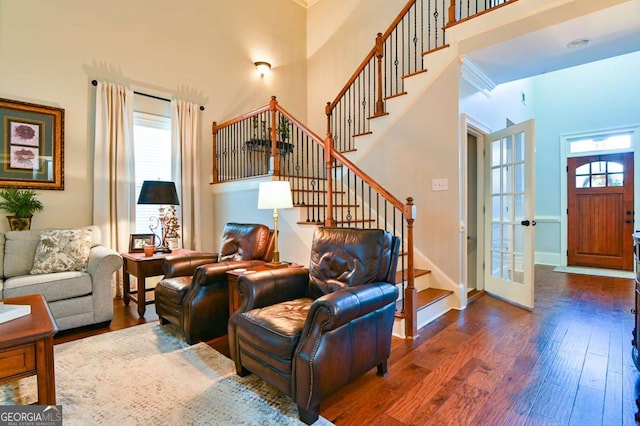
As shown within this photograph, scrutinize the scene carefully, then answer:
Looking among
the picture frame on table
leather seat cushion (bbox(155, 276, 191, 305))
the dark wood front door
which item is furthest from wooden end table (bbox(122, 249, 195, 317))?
the dark wood front door

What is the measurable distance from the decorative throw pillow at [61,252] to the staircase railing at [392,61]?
3038 millimetres

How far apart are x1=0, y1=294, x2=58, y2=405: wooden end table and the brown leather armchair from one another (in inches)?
38.0

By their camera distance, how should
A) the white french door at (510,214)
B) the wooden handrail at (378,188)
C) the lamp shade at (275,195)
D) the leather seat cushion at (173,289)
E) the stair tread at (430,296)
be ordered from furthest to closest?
the white french door at (510,214) < the stair tread at (430,296) < the wooden handrail at (378,188) < the leather seat cushion at (173,289) < the lamp shade at (275,195)

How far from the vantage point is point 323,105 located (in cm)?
631

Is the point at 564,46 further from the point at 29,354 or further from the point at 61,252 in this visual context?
the point at 61,252

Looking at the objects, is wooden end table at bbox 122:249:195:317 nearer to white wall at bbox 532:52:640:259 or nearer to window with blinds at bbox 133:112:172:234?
Result: window with blinds at bbox 133:112:172:234

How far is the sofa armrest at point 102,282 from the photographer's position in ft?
9.91

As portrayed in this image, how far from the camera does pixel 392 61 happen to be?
17.0ft

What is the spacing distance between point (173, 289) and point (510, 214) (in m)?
3.81

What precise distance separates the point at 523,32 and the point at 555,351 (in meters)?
2.83

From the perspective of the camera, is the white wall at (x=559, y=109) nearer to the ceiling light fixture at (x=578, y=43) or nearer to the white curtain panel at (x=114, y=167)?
the ceiling light fixture at (x=578, y=43)

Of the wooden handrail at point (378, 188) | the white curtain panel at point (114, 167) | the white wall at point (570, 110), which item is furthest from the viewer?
the white wall at point (570, 110)

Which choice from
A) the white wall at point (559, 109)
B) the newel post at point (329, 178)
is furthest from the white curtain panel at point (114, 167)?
the white wall at point (559, 109)

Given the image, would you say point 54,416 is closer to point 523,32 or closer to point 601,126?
point 523,32
